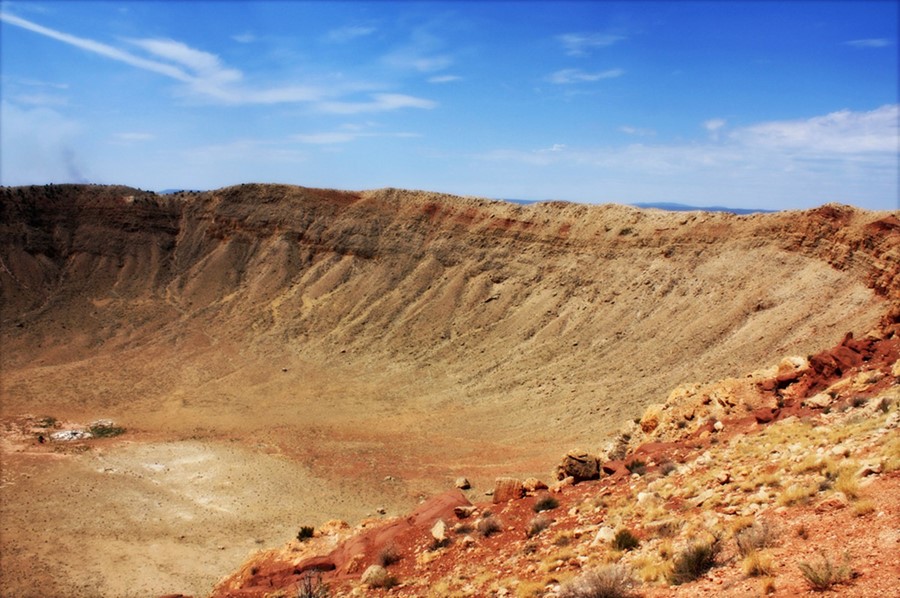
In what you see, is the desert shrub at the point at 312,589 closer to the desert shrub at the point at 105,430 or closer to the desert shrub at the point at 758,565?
the desert shrub at the point at 758,565

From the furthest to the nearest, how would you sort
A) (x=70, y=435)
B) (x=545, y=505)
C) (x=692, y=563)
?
(x=70, y=435), (x=545, y=505), (x=692, y=563)

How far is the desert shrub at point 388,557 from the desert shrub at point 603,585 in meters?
5.46

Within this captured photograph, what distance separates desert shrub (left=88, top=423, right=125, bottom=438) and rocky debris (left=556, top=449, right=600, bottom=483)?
31238mm

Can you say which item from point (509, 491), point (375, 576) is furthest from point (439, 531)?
point (509, 491)

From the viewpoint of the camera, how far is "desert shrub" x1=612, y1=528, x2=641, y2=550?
1055cm

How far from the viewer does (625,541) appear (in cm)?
1061

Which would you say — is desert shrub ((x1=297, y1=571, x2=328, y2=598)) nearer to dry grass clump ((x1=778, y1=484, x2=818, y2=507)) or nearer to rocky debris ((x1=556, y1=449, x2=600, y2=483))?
rocky debris ((x1=556, y1=449, x2=600, y2=483))

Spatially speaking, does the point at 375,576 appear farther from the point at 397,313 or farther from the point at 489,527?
the point at 397,313

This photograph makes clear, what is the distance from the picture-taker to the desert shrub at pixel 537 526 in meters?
13.0

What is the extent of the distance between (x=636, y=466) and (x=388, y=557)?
6107mm

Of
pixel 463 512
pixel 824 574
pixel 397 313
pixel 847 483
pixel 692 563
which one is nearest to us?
pixel 824 574

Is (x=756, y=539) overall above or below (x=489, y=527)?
above

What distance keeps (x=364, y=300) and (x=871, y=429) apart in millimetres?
46018

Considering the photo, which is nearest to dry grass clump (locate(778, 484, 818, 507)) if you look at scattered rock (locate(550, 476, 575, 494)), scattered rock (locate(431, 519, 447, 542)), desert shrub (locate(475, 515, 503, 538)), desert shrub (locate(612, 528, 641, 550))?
desert shrub (locate(612, 528, 641, 550))
